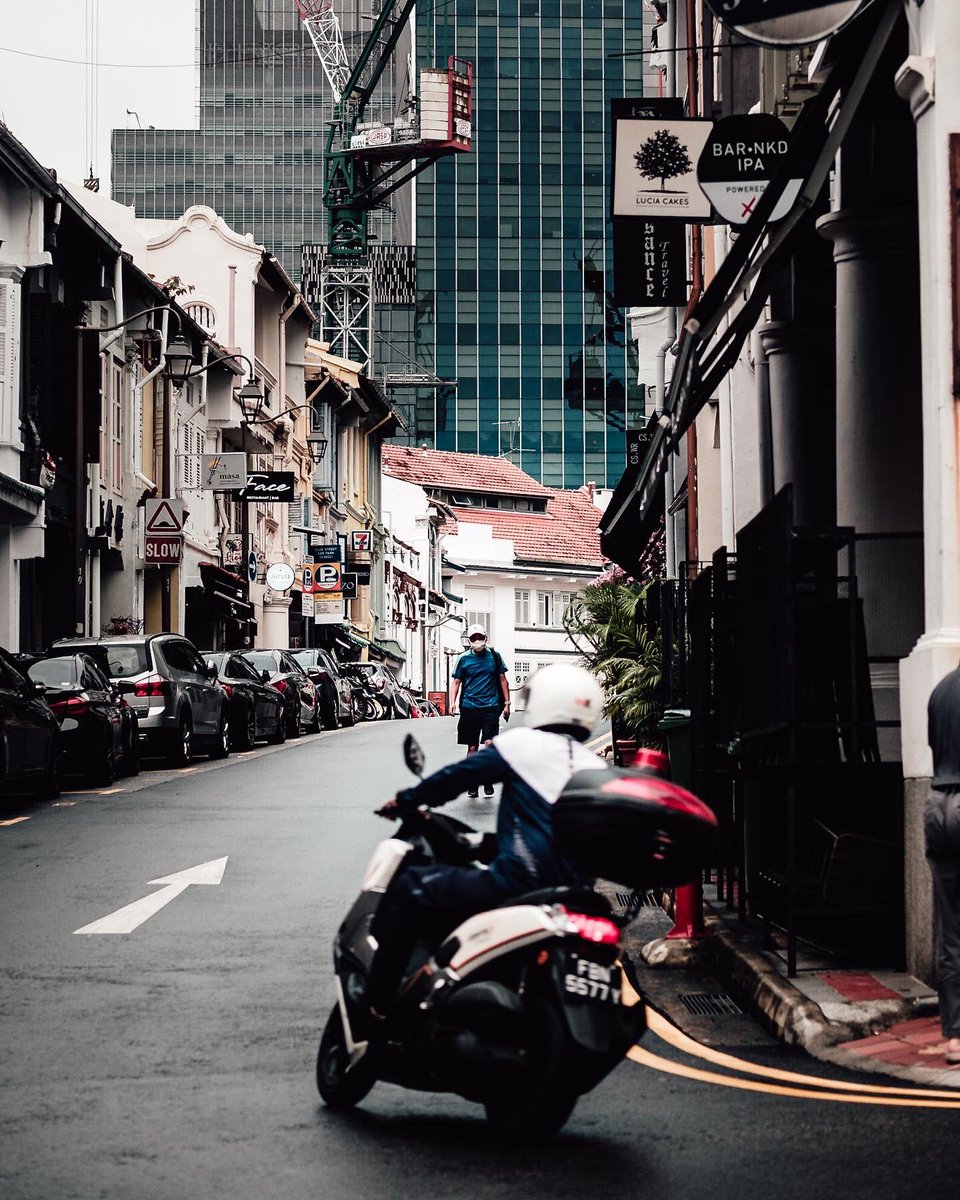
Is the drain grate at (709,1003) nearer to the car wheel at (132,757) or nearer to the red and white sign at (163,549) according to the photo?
→ the car wheel at (132,757)

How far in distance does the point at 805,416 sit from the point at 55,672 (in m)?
9.40

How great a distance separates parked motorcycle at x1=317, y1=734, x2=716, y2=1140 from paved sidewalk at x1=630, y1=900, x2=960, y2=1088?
1891mm

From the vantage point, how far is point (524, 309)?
15125 cm

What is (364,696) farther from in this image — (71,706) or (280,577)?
(71,706)

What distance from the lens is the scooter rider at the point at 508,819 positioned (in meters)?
6.48

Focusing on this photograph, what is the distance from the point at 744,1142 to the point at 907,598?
679 centimetres

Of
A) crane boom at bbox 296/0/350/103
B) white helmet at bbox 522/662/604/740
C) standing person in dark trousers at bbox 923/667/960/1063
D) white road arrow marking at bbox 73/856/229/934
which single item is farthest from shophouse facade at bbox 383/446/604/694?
white helmet at bbox 522/662/604/740

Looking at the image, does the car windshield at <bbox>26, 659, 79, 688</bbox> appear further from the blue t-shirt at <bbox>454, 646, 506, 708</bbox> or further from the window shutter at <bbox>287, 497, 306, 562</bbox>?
the window shutter at <bbox>287, 497, 306, 562</bbox>

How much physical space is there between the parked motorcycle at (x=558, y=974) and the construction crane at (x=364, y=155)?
97.2 metres

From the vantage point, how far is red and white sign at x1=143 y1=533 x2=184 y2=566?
129ft

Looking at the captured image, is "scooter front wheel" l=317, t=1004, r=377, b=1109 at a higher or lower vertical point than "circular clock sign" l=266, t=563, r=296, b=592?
lower

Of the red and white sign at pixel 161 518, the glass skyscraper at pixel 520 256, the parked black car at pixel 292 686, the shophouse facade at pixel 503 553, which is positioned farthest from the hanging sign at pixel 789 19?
the glass skyscraper at pixel 520 256

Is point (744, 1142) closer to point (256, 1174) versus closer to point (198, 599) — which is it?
point (256, 1174)

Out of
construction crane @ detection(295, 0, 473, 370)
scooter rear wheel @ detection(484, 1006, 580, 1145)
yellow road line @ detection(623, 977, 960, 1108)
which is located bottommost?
yellow road line @ detection(623, 977, 960, 1108)
